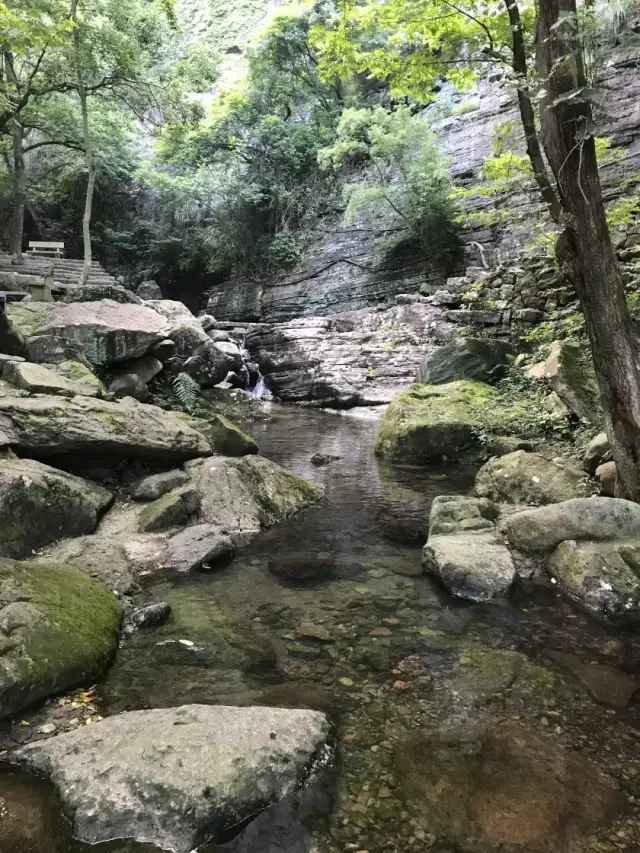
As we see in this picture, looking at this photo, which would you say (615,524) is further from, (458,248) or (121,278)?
(121,278)

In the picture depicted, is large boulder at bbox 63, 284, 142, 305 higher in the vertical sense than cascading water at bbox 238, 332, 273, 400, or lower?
higher

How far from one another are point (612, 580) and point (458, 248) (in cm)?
1904

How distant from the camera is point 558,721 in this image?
9.21 ft

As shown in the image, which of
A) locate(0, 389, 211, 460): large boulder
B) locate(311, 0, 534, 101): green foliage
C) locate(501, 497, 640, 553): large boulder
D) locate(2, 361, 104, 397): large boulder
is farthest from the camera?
locate(311, 0, 534, 101): green foliage

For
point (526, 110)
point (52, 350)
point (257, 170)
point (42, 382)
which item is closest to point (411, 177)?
point (257, 170)

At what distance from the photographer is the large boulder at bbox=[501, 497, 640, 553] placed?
4.36 m

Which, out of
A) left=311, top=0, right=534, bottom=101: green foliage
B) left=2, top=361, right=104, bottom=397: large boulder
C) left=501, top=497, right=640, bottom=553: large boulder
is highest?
left=311, top=0, right=534, bottom=101: green foliage

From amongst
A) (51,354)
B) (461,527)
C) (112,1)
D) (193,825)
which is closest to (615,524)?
(461,527)

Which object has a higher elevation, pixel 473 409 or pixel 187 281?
pixel 187 281

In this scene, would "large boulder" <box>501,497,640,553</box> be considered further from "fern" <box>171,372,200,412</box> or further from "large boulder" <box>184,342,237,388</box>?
"large boulder" <box>184,342,237,388</box>

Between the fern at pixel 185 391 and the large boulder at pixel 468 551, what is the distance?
6711mm

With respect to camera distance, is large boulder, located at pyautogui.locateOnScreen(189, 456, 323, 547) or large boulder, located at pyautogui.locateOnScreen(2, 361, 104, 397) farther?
large boulder, located at pyautogui.locateOnScreen(2, 361, 104, 397)

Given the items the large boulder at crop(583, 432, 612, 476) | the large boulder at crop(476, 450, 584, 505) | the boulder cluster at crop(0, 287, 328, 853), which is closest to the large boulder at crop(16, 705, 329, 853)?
the boulder cluster at crop(0, 287, 328, 853)

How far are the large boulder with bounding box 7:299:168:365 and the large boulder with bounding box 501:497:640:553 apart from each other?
26.5ft
